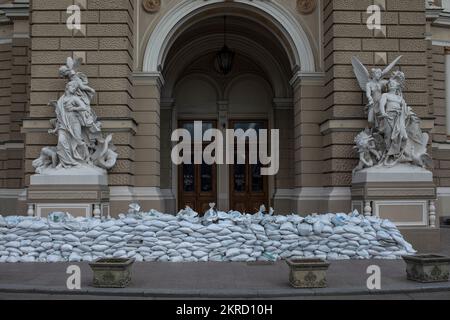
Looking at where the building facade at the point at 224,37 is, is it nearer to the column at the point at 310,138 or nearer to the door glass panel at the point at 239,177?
the column at the point at 310,138

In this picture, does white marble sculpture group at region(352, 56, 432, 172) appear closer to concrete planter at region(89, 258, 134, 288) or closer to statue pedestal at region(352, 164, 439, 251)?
statue pedestal at region(352, 164, 439, 251)

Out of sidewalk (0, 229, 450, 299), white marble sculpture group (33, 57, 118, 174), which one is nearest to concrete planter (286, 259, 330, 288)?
sidewalk (0, 229, 450, 299)

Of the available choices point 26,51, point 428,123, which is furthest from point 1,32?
point 428,123

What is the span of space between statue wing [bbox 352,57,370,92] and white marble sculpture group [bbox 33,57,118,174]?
6.48 m

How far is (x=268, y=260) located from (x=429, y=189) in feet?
15.6

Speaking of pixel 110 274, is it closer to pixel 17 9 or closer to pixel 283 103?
pixel 283 103

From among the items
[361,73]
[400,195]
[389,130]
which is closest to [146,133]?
[361,73]

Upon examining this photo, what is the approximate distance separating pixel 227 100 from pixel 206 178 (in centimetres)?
296

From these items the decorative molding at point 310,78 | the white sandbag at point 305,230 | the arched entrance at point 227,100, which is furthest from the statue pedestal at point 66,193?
the decorative molding at point 310,78

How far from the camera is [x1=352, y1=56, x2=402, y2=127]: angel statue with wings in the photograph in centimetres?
1267

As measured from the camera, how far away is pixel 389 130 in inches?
489

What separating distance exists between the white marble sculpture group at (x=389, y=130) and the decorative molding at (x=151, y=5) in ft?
19.5

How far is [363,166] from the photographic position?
12695mm

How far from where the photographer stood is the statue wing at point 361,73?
13066 millimetres
